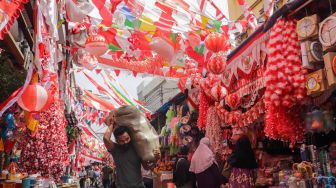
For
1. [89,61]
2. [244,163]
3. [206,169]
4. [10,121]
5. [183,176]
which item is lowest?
[183,176]

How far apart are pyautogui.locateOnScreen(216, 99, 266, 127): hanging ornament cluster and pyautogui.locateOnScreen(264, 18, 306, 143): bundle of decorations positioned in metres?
1.10

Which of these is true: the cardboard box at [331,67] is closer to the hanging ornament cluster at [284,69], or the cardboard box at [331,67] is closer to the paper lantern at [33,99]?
the hanging ornament cluster at [284,69]

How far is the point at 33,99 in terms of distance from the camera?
3.63 meters

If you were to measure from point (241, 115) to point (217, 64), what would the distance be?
120 centimetres

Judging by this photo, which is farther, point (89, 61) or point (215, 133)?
point (89, 61)

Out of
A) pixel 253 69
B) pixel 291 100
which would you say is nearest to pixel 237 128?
pixel 253 69

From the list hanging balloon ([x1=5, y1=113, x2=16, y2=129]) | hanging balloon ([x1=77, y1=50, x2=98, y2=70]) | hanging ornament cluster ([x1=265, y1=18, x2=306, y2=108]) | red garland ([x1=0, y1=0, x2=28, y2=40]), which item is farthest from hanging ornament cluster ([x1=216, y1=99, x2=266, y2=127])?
red garland ([x1=0, y1=0, x2=28, y2=40])

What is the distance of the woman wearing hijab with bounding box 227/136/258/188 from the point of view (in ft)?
21.5

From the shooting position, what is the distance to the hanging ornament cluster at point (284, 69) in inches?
180

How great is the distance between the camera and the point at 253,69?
20.5 ft

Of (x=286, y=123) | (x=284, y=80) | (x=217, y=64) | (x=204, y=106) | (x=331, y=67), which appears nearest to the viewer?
(x=331, y=67)

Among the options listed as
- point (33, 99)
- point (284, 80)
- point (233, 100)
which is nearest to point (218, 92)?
point (233, 100)

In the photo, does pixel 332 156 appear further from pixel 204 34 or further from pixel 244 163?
pixel 204 34

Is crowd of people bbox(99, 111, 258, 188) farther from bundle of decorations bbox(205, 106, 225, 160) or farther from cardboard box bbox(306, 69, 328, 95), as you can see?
cardboard box bbox(306, 69, 328, 95)
